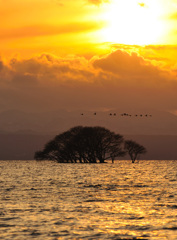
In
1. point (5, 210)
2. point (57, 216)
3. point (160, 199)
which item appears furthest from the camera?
point (160, 199)

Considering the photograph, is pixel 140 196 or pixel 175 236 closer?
pixel 175 236

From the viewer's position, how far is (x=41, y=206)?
45.9 meters

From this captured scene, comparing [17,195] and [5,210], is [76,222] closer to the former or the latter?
[5,210]

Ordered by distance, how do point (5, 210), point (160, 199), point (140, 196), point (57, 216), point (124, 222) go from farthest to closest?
1. point (140, 196)
2. point (160, 199)
3. point (5, 210)
4. point (57, 216)
5. point (124, 222)

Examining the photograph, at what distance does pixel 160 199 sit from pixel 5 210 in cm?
1783

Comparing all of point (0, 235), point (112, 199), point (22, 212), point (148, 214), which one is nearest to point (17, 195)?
point (112, 199)

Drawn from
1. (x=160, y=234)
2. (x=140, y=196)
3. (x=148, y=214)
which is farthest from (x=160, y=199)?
(x=160, y=234)

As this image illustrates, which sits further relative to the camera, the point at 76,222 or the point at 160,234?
the point at 76,222

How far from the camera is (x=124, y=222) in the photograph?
1420 inches

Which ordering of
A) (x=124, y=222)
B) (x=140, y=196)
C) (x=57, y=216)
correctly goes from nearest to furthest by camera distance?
1. (x=124, y=222)
2. (x=57, y=216)
3. (x=140, y=196)

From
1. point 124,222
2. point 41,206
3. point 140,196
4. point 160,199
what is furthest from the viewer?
point 140,196

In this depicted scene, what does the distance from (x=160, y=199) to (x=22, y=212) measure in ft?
57.0

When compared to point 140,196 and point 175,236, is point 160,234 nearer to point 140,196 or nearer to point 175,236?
point 175,236

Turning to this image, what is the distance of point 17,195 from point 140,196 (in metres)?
14.3
